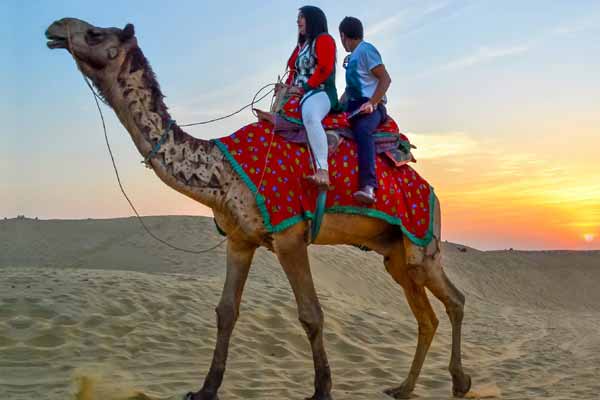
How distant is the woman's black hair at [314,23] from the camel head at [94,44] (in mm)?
1474

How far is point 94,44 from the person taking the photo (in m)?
5.50

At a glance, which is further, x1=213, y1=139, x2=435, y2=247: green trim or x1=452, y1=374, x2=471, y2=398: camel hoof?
x1=452, y1=374, x2=471, y2=398: camel hoof

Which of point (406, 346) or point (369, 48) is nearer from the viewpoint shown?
point (369, 48)

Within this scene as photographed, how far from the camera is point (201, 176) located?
5.83m

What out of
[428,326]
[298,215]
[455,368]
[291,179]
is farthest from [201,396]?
[455,368]

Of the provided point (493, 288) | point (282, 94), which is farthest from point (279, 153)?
point (493, 288)

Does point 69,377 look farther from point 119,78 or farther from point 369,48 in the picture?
point 369,48

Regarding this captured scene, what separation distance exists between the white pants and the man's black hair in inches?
36.0

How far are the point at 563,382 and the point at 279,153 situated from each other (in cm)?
440

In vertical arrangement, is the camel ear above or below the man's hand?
above

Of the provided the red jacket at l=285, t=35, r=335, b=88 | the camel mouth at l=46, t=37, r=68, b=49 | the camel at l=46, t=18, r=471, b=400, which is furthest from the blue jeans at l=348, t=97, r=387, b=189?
the camel mouth at l=46, t=37, r=68, b=49

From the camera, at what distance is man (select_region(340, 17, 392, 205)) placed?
20.0 feet

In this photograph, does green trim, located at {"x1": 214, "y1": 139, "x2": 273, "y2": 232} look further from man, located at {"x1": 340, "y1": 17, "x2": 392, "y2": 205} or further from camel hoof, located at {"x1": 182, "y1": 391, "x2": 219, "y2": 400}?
camel hoof, located at {"x1": 182, "y1": 391, "x2": 219, "y2": 400}

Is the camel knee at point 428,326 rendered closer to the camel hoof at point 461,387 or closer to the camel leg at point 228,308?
the camel hoof at point 461,387
